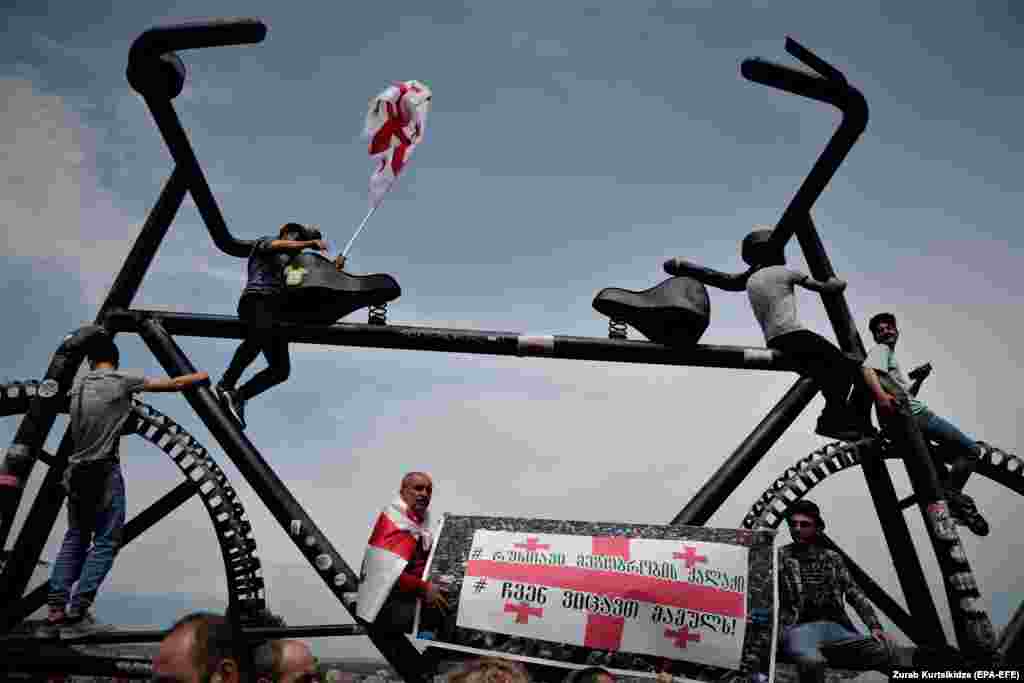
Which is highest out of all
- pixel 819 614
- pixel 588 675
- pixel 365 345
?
pixel 365 345

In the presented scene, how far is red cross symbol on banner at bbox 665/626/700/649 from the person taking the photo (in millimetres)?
3189

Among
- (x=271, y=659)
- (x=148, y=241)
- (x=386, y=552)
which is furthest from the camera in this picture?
(x=148, y=241)

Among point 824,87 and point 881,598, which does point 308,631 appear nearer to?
point 881,598

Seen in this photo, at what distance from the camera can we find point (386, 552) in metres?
3.49

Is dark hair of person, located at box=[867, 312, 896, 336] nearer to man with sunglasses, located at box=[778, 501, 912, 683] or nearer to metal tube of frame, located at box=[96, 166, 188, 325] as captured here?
man with sunglasses, located at box=[778, 501, 912, 683]

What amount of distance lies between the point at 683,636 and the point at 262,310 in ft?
10.8

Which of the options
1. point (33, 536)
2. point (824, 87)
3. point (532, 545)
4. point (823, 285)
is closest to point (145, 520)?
point (33, 536)

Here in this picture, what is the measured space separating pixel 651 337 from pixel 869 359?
1505 millimetres

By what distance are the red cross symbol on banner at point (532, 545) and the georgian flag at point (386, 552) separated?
50 cm

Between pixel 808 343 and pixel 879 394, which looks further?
pixel 808 343

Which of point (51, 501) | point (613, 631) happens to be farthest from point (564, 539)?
point (51, 501)

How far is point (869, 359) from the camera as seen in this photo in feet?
15.6

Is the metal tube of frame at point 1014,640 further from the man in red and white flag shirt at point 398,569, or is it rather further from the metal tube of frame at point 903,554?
the man in red and white flag shirt at point 398,569

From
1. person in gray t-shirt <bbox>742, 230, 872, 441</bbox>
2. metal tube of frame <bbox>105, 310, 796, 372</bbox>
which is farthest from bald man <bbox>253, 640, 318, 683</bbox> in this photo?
person in gray t-shirt <bbox>742, 230, 872, 441</bbox>
